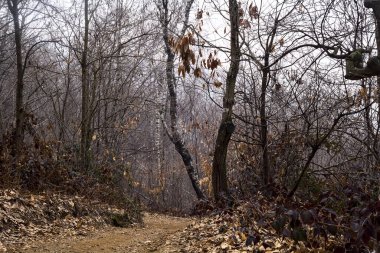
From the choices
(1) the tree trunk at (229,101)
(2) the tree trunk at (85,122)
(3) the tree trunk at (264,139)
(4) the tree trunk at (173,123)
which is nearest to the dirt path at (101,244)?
(1) the tree trunk at (229,101)

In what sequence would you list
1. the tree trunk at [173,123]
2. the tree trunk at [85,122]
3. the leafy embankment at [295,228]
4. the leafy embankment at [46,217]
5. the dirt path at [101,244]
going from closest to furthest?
the leafy embankment at [295,228]
the dirt path at [101,244]
the leafy embankment at [46,217]
the tree trunk at [85,122]
the tree trunk at [173,123]

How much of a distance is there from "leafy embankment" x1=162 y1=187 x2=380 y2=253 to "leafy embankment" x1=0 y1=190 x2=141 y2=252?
2194mm

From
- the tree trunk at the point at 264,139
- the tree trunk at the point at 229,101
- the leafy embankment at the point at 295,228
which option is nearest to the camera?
the leafy embankment at the point at 295,228

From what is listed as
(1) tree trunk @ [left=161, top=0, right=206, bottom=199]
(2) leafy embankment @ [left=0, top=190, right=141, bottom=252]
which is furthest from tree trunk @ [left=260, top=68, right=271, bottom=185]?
(1) tree trunk @ [left=161, top=0, right=206, bottom=199]

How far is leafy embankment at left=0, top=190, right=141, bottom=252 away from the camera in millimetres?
6965

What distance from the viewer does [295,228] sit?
3453 mm

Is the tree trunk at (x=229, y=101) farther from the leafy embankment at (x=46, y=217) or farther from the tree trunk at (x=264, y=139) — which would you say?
the leafy embankment at (x=46, y=217)

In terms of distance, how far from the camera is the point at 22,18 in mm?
12039

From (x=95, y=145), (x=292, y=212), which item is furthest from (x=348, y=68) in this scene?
(x=95, y=145)

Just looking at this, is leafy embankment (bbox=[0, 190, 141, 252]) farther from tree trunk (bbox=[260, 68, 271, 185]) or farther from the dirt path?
tree trunk (bbox=[260, 68, 271, 185])

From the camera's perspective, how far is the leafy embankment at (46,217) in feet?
22.9

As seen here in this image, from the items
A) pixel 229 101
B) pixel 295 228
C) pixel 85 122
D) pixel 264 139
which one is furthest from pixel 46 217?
pixel 295 228

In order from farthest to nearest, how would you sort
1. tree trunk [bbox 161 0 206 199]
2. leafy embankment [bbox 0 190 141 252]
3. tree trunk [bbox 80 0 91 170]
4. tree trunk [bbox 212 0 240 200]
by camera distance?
1. tree trunk [bbox 161 0 206 199]
2. tree trunk [bbox 80 0 91 170]
3. tree trunk [bbox 212 0 240 200]
4. leafy embankment [bbox 0 190 141 252]

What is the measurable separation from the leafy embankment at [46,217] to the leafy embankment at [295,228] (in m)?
2.19
